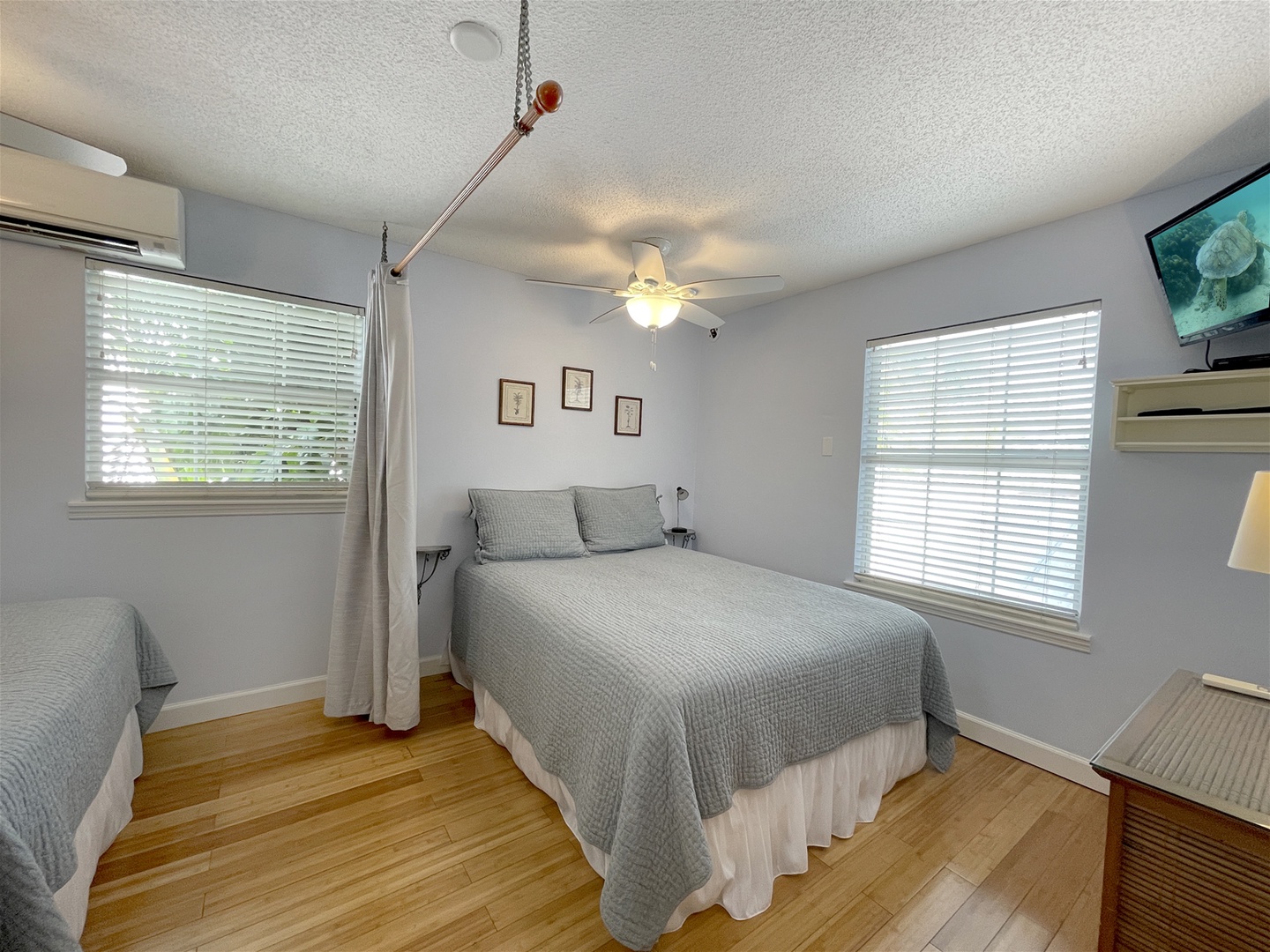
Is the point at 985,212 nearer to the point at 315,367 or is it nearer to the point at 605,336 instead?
the point at 605,336

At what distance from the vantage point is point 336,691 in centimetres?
233

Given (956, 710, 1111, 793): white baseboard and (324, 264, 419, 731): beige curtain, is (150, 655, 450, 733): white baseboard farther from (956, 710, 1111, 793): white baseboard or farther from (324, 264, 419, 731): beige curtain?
(956, 710, 1111, 793): white baseboard

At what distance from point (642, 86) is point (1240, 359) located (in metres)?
2.18

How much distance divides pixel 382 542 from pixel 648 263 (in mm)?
1784

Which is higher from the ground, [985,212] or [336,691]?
[985,212]

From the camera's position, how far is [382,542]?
7.57ft

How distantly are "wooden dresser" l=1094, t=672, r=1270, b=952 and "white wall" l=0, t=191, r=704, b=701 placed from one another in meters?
2.92

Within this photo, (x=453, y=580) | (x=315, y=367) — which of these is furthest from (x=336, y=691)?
(x=315, y=367)

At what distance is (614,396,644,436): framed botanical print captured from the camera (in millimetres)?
3686

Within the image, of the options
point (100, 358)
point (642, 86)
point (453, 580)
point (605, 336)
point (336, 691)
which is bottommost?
point (336, 691)

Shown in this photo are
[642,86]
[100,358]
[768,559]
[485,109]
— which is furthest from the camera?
[768,559]

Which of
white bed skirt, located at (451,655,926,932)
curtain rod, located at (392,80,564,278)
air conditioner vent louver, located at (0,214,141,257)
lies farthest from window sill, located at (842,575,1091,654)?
air conditioner vent louver, located at (0,214,141,257)

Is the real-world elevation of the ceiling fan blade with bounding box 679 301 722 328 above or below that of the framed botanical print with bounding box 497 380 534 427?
above

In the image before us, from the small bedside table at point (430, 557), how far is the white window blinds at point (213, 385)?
545mm
